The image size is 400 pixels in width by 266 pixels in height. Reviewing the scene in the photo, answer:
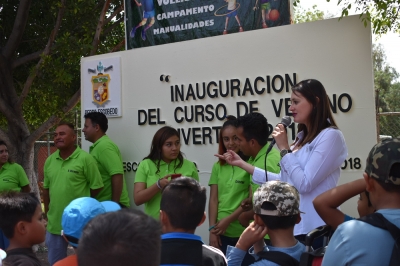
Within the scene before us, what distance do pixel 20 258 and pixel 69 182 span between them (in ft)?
8.68

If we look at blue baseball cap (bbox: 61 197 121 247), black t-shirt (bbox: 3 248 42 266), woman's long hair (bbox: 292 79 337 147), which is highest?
woman's long hair (bbox: 292 79 337 147)

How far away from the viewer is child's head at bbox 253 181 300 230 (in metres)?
2.80

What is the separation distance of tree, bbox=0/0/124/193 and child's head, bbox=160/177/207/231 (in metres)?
5.40

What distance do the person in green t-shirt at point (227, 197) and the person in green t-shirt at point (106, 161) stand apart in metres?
1.44

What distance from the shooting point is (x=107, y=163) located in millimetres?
6086

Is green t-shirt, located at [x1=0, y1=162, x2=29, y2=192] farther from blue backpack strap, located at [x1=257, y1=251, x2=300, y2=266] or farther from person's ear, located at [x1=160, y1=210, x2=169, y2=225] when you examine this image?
blue backpack strap, located at [x1=257, y1=251, x2=300, y2=266]

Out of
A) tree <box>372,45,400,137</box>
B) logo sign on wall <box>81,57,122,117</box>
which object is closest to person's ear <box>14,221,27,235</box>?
logo sign on wall <box>81,57,122,117</box>

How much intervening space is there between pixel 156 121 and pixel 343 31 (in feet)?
8.28

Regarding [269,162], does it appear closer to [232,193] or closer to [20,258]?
[232,193]

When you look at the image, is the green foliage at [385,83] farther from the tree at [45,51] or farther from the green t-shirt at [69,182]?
the green t-shirt at [69,182]

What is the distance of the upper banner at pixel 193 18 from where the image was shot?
6270mm

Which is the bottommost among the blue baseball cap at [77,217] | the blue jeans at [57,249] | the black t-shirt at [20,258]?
the blue jeans at [57,249]

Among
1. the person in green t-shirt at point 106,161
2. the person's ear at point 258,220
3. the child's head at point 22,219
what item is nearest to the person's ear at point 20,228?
the child's head at point 22,219

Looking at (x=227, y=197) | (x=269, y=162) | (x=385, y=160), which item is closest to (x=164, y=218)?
(x=385, y=160)
